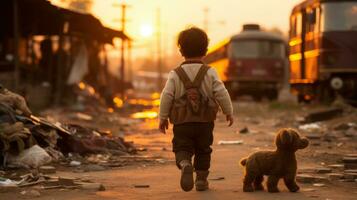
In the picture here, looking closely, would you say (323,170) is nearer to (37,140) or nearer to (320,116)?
(37,140)

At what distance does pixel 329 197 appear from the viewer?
6.39m

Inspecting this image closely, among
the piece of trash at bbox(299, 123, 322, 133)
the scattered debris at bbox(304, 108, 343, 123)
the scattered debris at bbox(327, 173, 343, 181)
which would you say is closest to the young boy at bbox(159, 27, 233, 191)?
the scattered debris at bbox(327, 173, 343, 181)

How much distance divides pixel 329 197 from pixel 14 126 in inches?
162

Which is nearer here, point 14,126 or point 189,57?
point 189,57

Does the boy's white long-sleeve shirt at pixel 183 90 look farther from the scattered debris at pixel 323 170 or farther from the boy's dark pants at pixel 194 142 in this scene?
the scattered debris at pixel 323 170

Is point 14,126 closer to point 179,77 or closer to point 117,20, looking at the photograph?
point 179,77

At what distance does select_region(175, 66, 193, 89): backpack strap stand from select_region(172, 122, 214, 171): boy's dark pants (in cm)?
34

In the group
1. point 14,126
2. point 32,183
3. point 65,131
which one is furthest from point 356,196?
point 65,131

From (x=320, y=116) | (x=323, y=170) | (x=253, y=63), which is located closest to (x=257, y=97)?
(x=253, y=63)

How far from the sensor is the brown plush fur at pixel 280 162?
651cm

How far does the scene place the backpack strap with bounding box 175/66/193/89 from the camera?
6.62 m

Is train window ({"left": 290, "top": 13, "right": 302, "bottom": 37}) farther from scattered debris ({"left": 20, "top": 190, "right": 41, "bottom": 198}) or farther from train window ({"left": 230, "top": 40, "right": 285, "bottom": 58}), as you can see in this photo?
scattered debris ({"left": 20, "top": 190, "right": 41, "bottom": 198})

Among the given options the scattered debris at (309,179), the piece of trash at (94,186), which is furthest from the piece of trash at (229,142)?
the piece of trash at (94,186)

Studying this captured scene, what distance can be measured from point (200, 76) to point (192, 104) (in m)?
0.26
